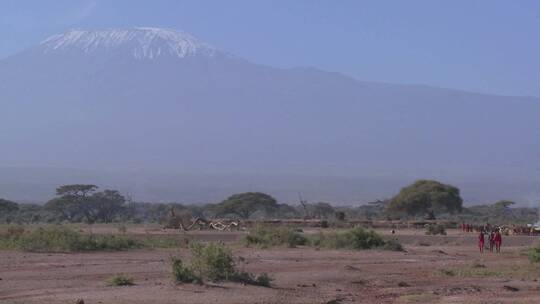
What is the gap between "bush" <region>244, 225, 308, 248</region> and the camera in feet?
140

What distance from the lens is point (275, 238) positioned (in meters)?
43.3

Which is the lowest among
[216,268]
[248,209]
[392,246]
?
[216,268]

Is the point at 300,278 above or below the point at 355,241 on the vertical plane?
below

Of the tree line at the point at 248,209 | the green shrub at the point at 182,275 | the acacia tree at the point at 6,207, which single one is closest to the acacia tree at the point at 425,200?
the tree line at the point at 248,209

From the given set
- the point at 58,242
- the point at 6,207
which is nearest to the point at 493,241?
the point at 58,242

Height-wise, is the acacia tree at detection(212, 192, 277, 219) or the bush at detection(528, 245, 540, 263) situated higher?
the acacia tree at detection(212, 192, 277, 219)

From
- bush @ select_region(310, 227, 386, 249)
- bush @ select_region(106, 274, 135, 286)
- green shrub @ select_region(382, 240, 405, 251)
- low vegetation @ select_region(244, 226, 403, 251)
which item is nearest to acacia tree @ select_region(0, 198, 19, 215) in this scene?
low vegetation @ select_region(244, 226, 403, 251)

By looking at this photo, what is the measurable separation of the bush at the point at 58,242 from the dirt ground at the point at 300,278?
144 cm

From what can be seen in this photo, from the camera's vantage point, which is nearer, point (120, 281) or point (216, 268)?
point (120, 281)

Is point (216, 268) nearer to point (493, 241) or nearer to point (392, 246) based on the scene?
point (392, 246)

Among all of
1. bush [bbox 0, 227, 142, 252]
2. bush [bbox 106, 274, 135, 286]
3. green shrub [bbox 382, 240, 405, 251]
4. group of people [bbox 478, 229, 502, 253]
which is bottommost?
bush [bbox 106, 274, 135, 286]

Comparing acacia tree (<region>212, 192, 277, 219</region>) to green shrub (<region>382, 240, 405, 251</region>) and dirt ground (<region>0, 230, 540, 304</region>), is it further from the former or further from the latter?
dirt ground (<region>0, 230, 540, 304</region>)

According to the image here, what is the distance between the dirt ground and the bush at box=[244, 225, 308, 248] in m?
2.18

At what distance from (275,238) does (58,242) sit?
31.7ft
